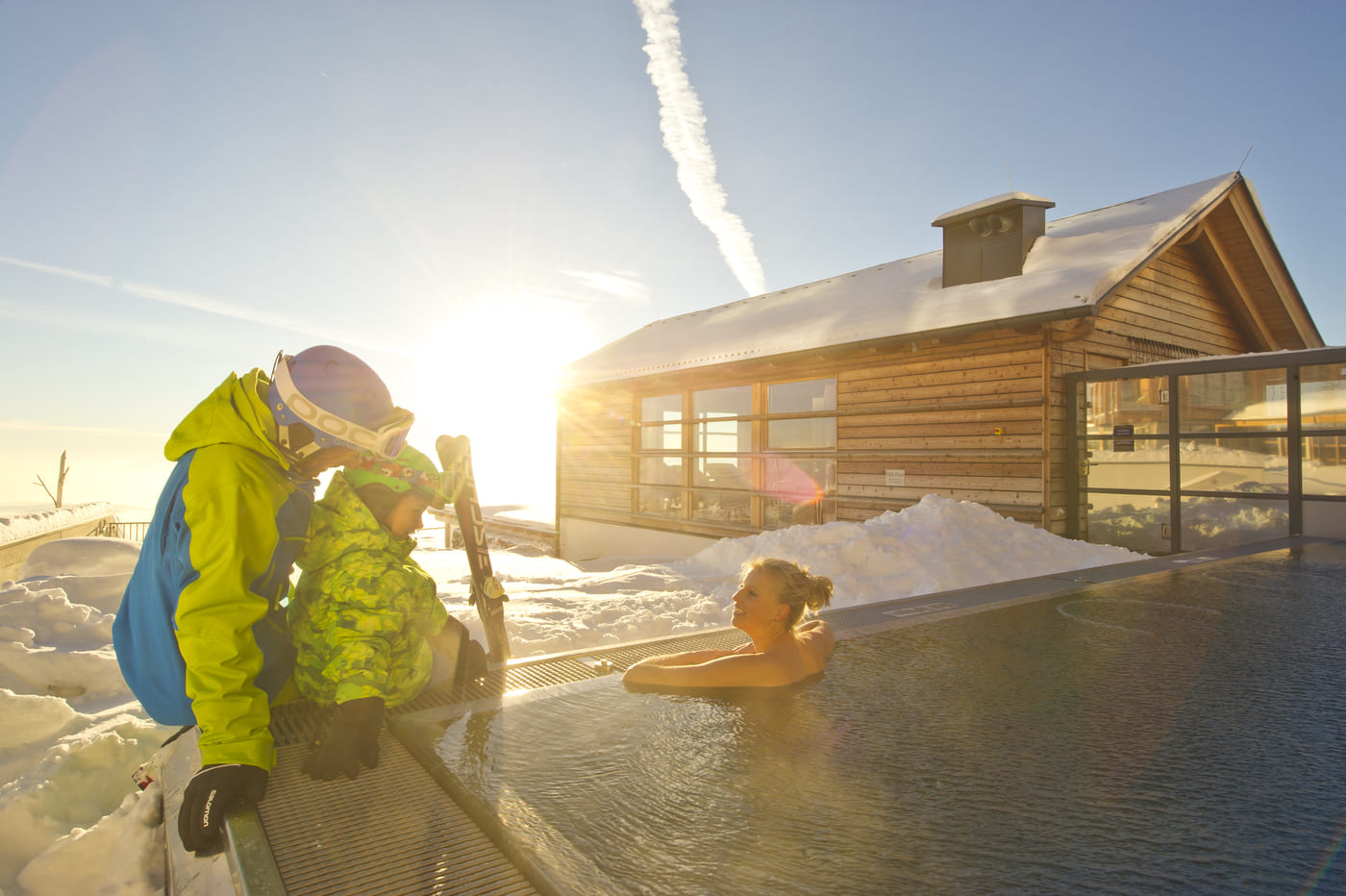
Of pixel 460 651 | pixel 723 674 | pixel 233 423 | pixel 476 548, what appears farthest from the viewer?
pixel 476 548

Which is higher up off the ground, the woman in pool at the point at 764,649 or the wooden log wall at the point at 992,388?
the wooden log wall at the point at 992,388

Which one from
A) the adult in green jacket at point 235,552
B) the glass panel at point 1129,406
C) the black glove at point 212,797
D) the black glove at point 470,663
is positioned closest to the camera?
the black glove at point 212,797

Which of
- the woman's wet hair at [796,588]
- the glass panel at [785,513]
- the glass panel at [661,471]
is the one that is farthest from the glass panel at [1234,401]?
the glass panel at [661,471]

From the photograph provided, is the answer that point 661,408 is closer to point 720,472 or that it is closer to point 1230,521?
point 720,472

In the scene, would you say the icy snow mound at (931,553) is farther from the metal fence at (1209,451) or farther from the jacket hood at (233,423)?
the jacket hood at (233,423)

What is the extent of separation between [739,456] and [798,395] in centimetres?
149

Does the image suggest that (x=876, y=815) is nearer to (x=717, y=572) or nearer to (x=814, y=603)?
(x=814, y=603)

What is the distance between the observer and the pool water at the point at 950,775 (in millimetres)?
1333

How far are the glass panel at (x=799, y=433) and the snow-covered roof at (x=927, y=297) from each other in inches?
69.1

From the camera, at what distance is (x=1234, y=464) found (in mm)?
7836

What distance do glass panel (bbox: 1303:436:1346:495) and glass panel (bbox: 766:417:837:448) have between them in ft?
19.3

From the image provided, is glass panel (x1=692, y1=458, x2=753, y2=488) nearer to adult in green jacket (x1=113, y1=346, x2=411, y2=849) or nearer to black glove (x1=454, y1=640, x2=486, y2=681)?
black glove (x1=454, y1=640, x2=486, y2=681)

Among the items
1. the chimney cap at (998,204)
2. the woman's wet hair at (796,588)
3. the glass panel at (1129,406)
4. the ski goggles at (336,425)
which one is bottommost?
the woman's wet hair at (796,588)

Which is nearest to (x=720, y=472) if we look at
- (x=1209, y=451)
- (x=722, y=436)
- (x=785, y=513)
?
(x=722, y=436)
